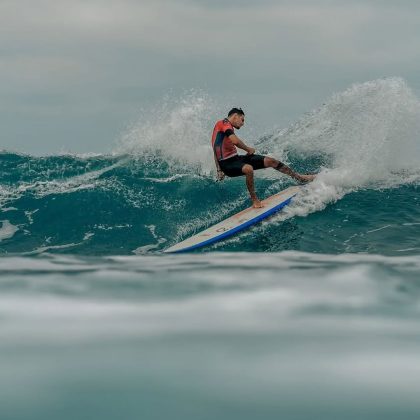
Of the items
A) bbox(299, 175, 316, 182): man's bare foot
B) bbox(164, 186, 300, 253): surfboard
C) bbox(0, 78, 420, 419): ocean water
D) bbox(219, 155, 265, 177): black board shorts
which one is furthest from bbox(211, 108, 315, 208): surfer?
bbox(0, 78, 420, 419): ocean water

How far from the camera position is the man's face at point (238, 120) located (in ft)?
40.0

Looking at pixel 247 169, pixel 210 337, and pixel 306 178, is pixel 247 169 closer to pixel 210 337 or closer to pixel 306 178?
pixel 306 178

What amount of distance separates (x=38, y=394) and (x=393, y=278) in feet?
9.29

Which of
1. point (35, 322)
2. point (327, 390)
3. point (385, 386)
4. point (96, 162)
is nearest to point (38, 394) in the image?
point (35, 322)

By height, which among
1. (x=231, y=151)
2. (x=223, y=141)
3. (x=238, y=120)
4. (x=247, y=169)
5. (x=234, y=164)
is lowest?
(x=247, y=169)

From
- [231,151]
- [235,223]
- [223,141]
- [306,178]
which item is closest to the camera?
[235,223]

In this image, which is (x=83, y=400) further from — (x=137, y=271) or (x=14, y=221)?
(x=14, y=221)

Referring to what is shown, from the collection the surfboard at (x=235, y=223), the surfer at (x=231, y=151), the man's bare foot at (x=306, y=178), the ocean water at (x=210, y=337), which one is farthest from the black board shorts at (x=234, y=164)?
the ocean water at (x=210, y=337)

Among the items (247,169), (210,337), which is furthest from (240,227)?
(210,337)

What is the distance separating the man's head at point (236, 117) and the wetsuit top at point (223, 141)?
0.40 feet

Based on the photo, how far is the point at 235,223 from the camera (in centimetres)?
1202

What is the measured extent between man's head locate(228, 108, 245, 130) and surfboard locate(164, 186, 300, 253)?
1.62 m

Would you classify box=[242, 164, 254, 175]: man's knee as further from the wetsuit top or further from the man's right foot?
the man's right foot

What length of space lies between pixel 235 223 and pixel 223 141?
148cm
